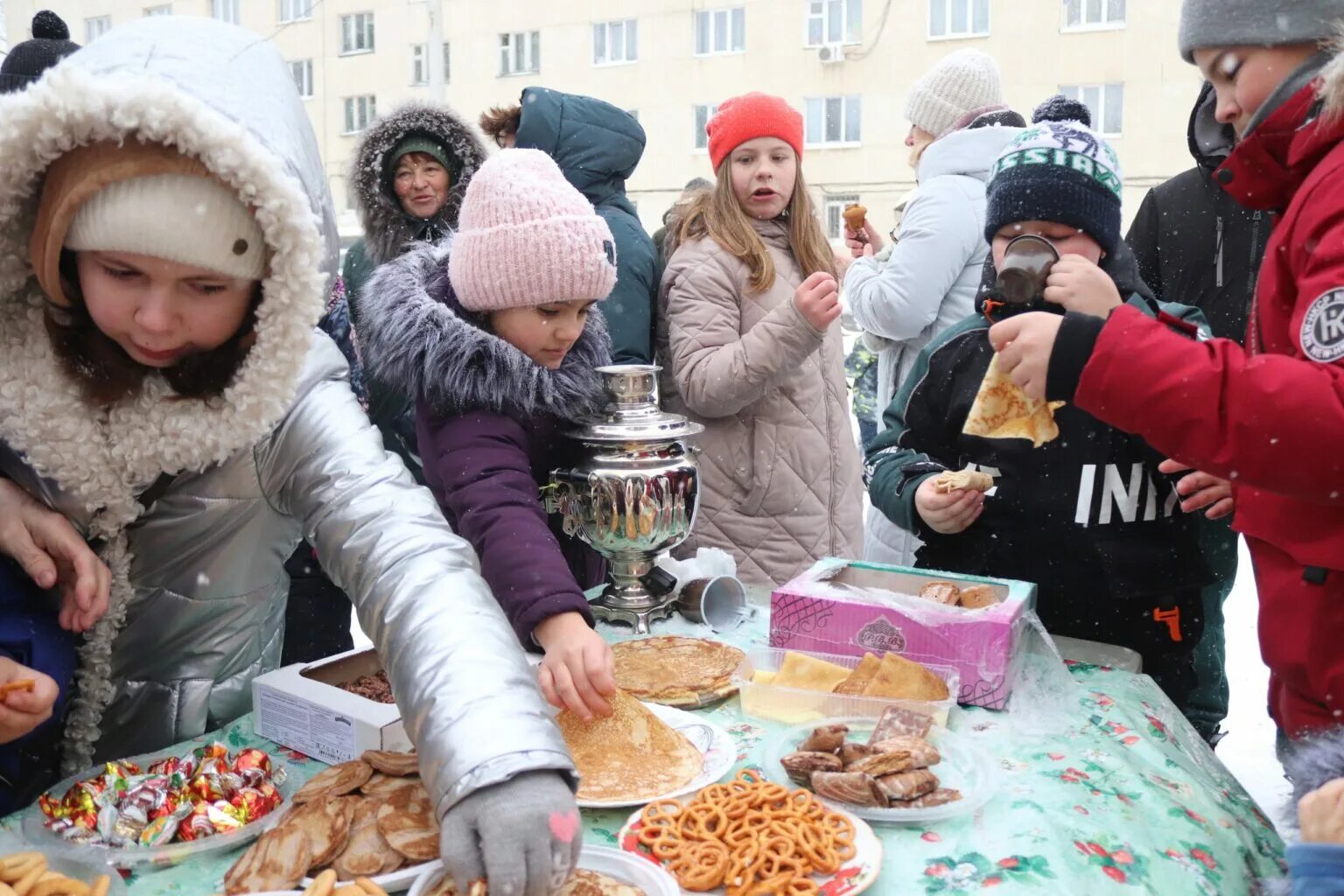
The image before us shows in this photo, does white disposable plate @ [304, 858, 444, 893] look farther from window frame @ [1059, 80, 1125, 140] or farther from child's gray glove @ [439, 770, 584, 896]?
window frame @ [1059, 80, 1125, 140]

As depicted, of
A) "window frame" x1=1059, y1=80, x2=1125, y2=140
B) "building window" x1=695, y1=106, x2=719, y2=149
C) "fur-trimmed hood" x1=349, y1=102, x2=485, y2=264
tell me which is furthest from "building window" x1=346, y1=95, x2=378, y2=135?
"window frame" x1=1059, y1=80, x2=1125, y2=140

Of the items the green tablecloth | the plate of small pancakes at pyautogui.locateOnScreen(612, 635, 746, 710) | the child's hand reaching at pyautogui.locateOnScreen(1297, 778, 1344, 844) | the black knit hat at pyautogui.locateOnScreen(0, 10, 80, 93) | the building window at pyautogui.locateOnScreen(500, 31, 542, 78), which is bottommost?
the green tablecloth

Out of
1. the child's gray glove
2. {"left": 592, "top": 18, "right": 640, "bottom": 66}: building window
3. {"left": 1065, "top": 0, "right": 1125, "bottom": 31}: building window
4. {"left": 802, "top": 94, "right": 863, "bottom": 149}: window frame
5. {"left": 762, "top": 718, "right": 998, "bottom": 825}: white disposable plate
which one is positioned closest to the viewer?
the child's gray glove

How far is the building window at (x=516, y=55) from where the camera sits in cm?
1003

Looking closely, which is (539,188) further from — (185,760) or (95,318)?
→ (185,760)

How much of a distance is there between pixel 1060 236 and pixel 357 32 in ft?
12.5

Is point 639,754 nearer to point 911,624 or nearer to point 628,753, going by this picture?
point 628,753

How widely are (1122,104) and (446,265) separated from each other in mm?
12094

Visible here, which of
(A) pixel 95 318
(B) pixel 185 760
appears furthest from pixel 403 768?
(A) pixel 95 318

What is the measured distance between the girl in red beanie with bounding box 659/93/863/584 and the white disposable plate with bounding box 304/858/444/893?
1.79 m

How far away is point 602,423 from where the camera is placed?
1895mm

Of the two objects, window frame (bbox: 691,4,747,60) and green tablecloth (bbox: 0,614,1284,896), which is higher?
window frame (bbox: 691,4,747,60)

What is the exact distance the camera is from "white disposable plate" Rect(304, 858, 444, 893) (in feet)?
3.26

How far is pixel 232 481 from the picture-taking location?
4.64 ft
